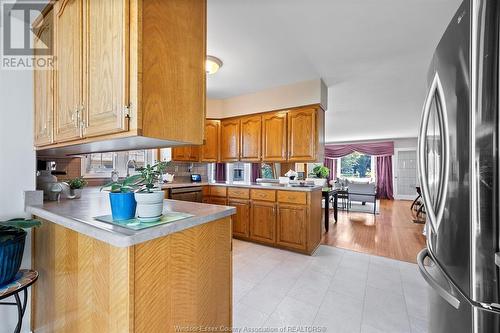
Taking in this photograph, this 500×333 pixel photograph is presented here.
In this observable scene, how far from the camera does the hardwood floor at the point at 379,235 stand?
3.26 m

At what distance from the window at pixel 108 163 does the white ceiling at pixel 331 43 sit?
5.70 ft

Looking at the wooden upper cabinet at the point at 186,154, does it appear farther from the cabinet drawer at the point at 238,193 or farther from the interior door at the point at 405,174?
the interior door at the point at 405,174

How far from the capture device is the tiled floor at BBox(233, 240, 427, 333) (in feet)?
5.60

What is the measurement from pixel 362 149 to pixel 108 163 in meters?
9.27

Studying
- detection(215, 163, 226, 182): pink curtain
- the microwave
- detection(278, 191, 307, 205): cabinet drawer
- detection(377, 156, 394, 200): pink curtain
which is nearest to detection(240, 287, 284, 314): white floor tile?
detection(278, 191, 307, 205): cabinet drawer

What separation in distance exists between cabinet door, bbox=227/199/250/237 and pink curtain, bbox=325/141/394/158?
773 centimetres

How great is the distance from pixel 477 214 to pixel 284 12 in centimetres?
190

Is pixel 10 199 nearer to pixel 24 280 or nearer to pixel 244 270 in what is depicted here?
pixel 24 280

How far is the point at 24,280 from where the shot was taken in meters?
1.12

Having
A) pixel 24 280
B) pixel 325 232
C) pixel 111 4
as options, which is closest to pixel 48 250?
pixel 24 280

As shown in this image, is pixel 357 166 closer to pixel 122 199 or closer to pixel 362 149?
pixel 362 149

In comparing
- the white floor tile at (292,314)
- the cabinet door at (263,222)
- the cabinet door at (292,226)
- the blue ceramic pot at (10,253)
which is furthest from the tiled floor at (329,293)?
the blue ceramic pot at (10,253)

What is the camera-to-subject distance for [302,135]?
336cm

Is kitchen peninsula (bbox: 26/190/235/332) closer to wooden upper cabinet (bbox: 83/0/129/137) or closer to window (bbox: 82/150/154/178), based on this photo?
wooden upper cabinet (bbox: 83/0/129/137)
